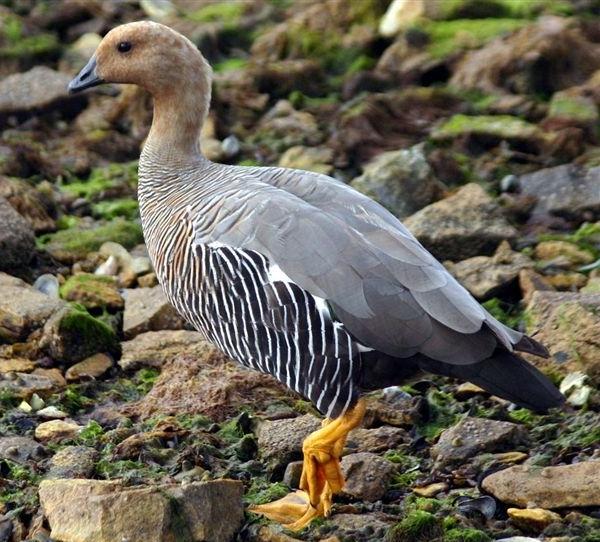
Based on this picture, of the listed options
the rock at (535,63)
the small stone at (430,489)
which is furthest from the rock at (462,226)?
the rock at (535,63)

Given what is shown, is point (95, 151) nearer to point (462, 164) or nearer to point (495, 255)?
point (462, 164)

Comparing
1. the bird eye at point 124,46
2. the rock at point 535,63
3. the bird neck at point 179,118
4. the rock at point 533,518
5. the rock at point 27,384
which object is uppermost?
the bird eye at point 124,46

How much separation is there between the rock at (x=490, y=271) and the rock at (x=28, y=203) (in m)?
2.99

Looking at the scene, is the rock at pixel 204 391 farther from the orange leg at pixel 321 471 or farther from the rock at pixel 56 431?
the orange leg at pixel 321 471

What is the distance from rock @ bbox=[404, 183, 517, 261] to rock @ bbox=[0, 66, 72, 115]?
422 cm

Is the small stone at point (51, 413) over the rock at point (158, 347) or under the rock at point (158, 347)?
under

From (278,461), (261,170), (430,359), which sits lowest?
(278,461)

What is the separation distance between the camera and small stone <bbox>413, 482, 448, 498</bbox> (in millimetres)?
6391

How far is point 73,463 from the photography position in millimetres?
6648

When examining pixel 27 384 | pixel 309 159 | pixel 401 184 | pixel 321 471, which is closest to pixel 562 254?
pixel 401 184

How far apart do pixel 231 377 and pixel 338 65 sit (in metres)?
5.92

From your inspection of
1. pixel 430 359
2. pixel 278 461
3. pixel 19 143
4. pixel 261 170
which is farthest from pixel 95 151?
pixel 430 359

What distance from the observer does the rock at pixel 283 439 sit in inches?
265

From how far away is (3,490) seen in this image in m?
→ 6.48
